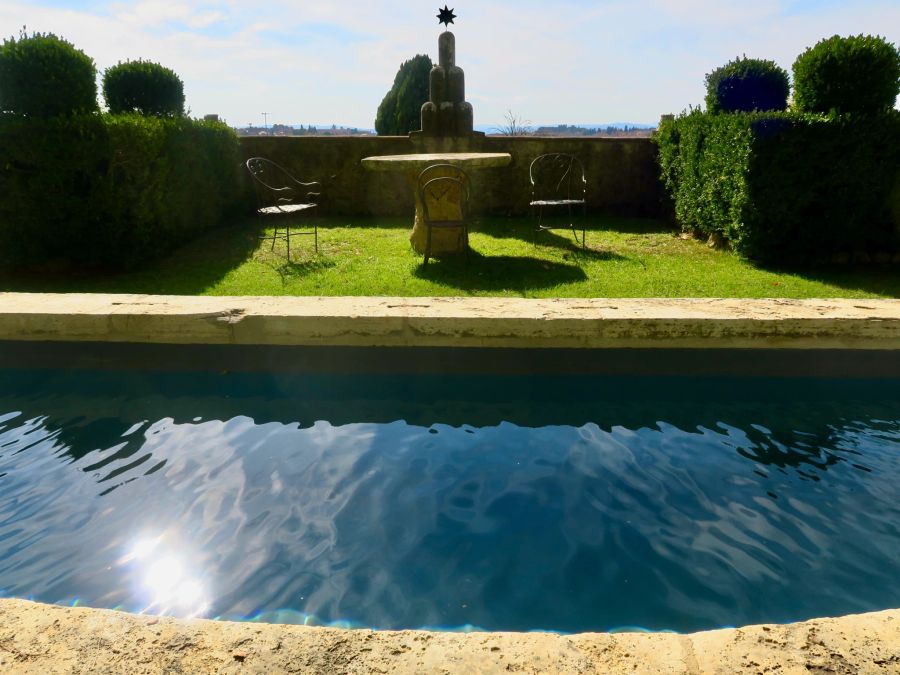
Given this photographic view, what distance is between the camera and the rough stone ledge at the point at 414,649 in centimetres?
139

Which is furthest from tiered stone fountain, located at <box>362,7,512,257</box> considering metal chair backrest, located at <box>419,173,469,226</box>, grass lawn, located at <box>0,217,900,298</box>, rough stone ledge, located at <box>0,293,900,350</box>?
rough stone ledge, located at <box>0,293,900,350</box>

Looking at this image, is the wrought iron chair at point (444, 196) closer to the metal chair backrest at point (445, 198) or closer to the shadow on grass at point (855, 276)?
the metal chair backrest at point (445, 198)

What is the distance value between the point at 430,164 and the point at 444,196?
0.35m

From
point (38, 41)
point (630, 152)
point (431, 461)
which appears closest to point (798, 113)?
point (630, 152)

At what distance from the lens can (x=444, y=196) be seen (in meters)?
6.23

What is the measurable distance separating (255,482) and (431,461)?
0.76 meters

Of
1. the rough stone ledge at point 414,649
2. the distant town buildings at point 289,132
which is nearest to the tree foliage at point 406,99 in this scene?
the distant town buildings at point 289,132

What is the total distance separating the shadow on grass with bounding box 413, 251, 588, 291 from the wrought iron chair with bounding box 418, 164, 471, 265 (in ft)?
0.52

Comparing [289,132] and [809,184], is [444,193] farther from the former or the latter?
[289,132]

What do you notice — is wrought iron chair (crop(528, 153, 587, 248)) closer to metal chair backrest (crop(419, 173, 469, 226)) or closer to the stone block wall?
the stone block wall

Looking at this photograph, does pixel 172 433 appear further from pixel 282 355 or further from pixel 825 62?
pixel 825 62

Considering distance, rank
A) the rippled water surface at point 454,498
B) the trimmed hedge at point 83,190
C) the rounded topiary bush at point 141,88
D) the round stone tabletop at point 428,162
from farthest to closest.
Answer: the rounded topiary bush at point 141,88 < the round stone tabletop at point 428,162 < the trimmed hedge at point 83,190 < the rippled water surface at point 454,498

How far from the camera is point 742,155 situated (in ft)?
19.8

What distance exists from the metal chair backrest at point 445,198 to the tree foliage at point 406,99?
12218 mm
